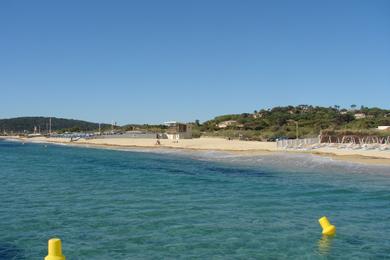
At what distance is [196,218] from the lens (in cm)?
1198

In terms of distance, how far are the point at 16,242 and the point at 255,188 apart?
1128cm

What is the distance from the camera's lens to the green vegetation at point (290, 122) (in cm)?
7644

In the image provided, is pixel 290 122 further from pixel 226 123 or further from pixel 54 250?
pixel 54 250

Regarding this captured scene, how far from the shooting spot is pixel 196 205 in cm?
1412

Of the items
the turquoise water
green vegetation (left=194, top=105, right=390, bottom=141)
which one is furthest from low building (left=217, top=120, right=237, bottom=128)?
the turquoise water

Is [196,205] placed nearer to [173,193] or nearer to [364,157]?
[173,193]

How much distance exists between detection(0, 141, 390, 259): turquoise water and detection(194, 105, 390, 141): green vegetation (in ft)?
166

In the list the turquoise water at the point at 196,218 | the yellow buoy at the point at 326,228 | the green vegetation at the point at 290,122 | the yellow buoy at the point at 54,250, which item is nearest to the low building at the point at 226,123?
the green vegetation at the point at 290,122

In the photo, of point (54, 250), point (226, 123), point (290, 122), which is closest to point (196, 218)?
point (54, 250)

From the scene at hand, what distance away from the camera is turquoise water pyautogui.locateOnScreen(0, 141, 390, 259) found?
8.97m

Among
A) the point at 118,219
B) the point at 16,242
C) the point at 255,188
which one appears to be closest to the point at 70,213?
the point at 118,219

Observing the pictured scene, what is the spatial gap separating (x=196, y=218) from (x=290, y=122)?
88.3 metres

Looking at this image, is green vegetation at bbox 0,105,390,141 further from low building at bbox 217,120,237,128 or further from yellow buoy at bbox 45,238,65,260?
yellow buoy at bbox 45,238,65,260

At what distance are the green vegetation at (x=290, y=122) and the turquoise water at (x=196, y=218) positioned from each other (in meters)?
50.5
